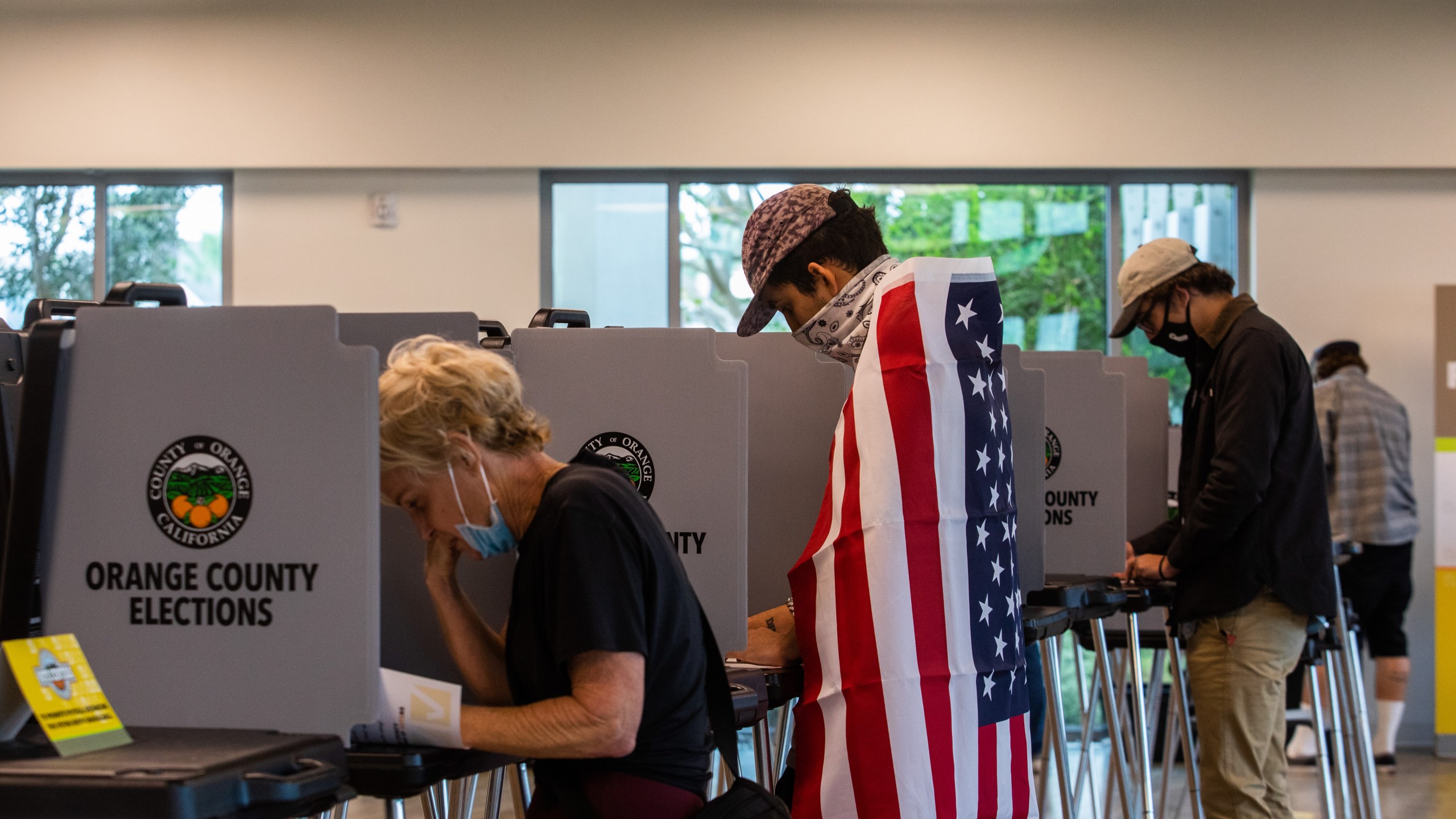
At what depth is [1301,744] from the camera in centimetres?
482

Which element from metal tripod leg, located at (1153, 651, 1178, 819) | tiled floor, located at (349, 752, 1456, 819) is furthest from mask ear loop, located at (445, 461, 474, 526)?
tiled floor, located at (349, 752, 1456, 819)

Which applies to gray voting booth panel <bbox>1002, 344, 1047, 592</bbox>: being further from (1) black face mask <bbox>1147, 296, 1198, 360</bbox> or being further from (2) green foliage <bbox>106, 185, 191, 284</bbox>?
(2) green foliage <bbox>106, 185, 191, 284</bbox>

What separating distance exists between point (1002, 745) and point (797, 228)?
82 cm

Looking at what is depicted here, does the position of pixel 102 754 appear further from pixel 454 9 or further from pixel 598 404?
pixel 454 9

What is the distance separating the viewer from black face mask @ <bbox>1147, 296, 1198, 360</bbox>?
2.81 metres

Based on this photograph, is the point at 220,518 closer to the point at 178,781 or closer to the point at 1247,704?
the point at 178,781

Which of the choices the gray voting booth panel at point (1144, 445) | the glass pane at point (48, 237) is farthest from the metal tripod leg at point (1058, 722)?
the glass pane at point (48, 237)

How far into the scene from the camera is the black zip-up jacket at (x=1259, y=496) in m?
2.57

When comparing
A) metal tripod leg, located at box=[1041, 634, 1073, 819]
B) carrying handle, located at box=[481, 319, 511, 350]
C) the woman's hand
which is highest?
carrying handle, located at box=[481, 319, 511, 350]

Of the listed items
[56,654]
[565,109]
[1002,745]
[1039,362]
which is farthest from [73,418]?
[565,109]

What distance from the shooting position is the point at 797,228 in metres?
1.90

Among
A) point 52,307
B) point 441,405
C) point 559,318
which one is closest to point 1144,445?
point 559,318

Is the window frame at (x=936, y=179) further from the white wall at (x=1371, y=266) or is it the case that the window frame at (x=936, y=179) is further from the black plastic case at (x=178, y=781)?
the black plastic case at (x=178, y=781)

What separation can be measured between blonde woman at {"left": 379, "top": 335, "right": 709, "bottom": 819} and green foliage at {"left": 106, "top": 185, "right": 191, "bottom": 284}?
462cm
